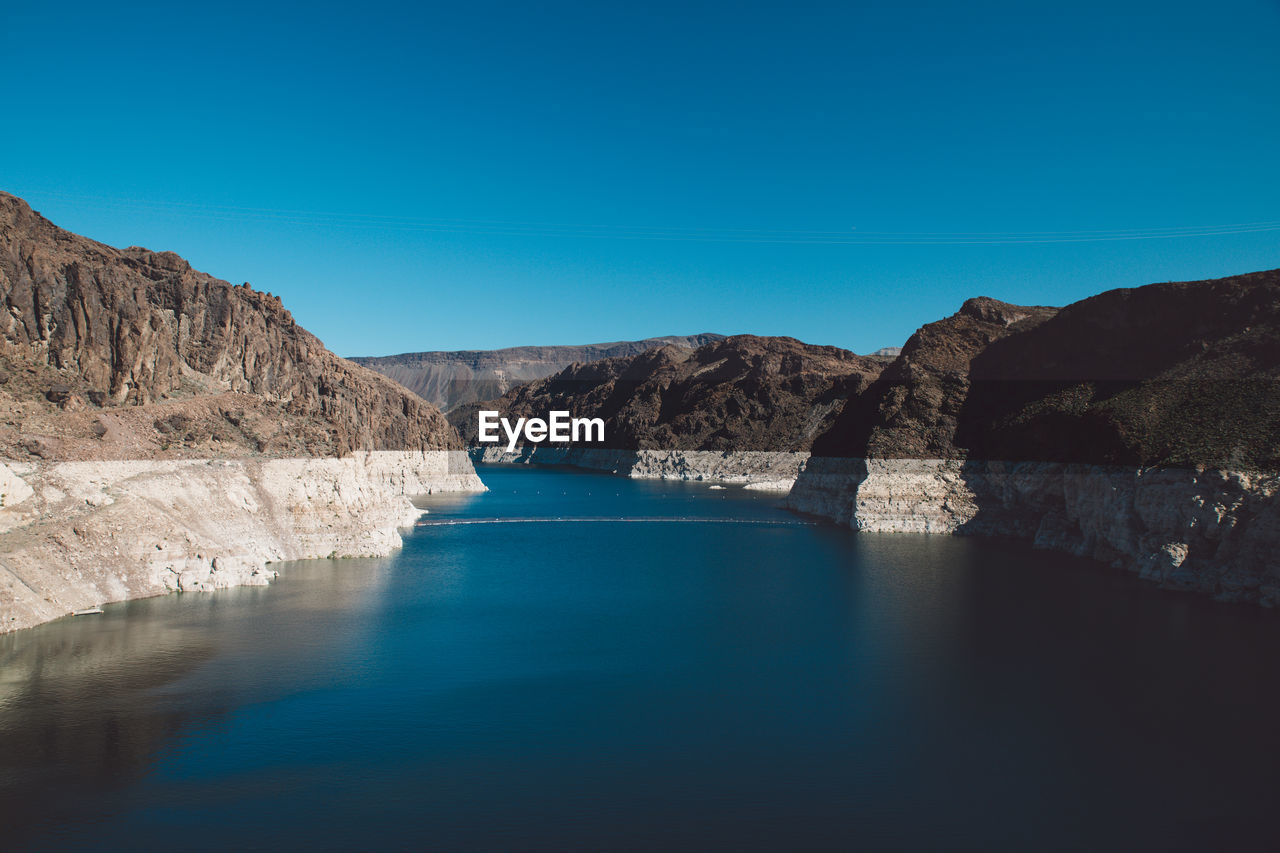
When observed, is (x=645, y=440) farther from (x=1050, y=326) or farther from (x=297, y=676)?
(x=297, y=676)

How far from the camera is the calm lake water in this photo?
57.0 ft

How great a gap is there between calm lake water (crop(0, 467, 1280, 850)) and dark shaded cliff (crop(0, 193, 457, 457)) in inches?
376

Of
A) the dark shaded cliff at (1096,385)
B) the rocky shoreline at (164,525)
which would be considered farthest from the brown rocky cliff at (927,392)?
the rocky shoreline at (164,525)

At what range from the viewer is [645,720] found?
23562 millimetres

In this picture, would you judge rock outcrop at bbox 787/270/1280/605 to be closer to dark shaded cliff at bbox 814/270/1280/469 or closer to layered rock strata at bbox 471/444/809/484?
dark shaded cliff at bbox 814/270/1280/469

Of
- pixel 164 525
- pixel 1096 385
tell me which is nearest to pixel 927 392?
pixel 1096 385

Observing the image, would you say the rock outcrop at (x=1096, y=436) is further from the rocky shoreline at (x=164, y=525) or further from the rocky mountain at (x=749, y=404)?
the rocky mountain at (x=749, y=404)

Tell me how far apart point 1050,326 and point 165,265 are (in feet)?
251

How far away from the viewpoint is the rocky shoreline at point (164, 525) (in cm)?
3122

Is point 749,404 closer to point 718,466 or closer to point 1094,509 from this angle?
point 718,466

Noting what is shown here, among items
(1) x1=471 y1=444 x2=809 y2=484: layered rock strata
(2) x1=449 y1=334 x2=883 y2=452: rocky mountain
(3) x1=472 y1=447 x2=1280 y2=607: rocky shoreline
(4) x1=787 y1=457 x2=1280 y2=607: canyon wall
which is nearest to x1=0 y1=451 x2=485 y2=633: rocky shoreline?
(3) x1=472 y1=447 x2=1280 y2=607: rocky shoreline

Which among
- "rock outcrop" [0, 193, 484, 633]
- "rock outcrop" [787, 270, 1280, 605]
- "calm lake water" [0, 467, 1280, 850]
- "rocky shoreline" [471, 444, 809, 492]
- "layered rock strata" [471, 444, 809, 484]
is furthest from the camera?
"rocky shoreline" [471, 444, 809, 492]

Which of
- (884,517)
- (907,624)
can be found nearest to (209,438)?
(907,624)

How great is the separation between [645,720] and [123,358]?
38700 millimetres
